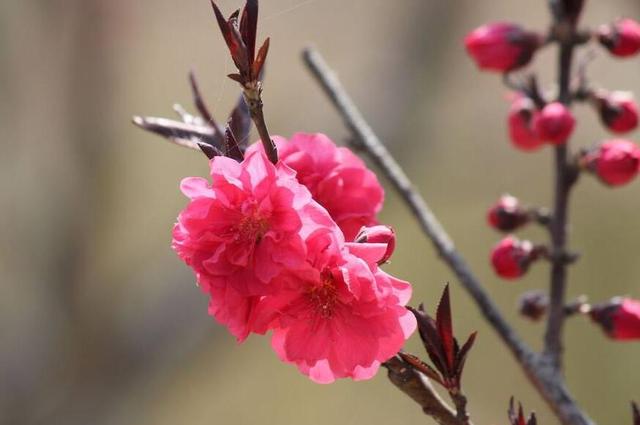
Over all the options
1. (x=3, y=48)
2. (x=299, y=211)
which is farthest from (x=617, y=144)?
(x=3, y=48)

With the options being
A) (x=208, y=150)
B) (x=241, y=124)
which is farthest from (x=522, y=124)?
(x=208, y=150)

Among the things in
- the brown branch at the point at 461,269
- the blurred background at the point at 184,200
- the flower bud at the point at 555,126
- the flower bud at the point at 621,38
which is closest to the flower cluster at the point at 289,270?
the brown branch at the point at 461,269

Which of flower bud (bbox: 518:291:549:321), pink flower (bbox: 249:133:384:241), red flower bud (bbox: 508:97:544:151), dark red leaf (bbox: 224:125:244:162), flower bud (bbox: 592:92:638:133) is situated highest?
dark red leaf (bbox: 224:125:244:162)

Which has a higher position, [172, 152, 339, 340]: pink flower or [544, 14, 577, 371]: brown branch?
[172, 152, 339, 340]: pink flower

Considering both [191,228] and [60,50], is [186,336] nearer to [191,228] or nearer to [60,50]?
[60,50]

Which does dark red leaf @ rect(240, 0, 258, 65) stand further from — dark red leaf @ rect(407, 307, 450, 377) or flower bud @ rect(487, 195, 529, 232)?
flower bud @ rect(487, 195, 529, 232)

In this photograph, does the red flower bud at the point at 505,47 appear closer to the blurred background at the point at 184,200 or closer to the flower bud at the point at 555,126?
the flower bud at the point at 555,126

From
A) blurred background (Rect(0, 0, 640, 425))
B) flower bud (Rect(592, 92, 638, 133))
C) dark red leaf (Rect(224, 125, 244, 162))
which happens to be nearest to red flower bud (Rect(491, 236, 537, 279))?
flower bud (Rect(592, 92, 638, 133))
